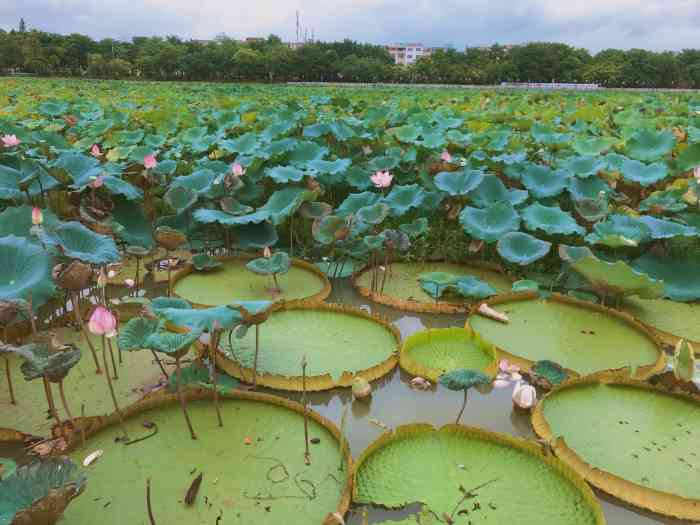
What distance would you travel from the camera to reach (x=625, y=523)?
6.52 ft

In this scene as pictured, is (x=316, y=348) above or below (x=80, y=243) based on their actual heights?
below

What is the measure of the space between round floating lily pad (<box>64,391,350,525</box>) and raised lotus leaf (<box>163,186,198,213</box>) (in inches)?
86.2

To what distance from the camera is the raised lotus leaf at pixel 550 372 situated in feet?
9.17

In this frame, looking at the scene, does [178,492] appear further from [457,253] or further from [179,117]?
[179,117]

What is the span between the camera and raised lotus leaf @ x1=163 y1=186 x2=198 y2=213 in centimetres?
428

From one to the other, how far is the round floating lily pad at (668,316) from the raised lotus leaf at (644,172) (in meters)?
1.56

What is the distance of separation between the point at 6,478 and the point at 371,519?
3.97 feet

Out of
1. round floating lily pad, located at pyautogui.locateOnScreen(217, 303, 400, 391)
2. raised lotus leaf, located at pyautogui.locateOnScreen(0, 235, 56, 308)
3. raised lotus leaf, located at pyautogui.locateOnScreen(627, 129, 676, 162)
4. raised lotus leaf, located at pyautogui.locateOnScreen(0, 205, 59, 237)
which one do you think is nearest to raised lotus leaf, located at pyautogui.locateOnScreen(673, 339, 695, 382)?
round floating lily pad, located at pyautogui.locateOnScreen(217, 303, 400, 391)

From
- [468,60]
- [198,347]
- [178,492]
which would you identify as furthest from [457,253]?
[468,60]

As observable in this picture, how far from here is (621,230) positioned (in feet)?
13.4

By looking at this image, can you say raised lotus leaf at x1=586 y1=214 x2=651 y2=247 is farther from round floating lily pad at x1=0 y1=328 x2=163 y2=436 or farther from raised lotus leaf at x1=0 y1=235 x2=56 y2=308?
raised lotus leaf at x1=0 y1=235 x2=56 y2=308

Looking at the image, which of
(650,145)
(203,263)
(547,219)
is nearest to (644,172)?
(650,145)

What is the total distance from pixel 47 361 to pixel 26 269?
0.91 meters

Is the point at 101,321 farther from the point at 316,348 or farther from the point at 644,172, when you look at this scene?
the point at 644,172
